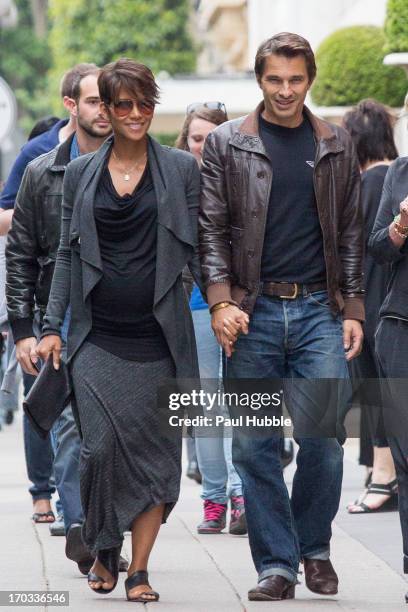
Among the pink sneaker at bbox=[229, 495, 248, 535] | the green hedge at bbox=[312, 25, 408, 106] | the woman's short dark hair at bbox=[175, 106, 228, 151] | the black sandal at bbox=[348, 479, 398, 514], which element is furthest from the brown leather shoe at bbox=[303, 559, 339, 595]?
the green hedge at bbox=[312, 25, 408, 106]

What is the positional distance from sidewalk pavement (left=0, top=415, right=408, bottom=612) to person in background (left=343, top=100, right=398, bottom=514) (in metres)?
0.16

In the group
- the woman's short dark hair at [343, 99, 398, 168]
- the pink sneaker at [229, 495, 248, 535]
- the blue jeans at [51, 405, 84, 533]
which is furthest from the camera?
the woman's short dark hair at [343, 99, 398, 168]

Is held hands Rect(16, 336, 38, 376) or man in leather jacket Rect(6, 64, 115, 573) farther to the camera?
man in leather jacket Rect(6, 64, 115, 573)

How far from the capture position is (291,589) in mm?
6488

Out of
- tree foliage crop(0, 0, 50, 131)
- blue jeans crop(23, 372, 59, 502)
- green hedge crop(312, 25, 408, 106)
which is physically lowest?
tree foliage crop(0, 0, 50, 131)

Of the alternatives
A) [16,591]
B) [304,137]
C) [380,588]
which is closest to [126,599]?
[16,591]

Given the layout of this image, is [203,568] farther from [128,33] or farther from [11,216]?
[128,33]

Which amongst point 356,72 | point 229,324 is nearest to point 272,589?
point 229,324

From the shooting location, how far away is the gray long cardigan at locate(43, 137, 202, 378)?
6418 millimetres

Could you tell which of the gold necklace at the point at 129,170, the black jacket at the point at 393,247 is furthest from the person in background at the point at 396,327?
the gold necklace at the point at 129,170

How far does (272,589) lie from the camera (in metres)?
6.41

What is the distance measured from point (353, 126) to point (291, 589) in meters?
3.34

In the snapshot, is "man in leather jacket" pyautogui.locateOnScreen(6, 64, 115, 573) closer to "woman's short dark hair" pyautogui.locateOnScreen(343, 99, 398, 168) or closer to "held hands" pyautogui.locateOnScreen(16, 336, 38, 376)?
"held hands" pyautogui.locateOnScreen(16, 336, 38, 376)

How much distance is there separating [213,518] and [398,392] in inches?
94.3
